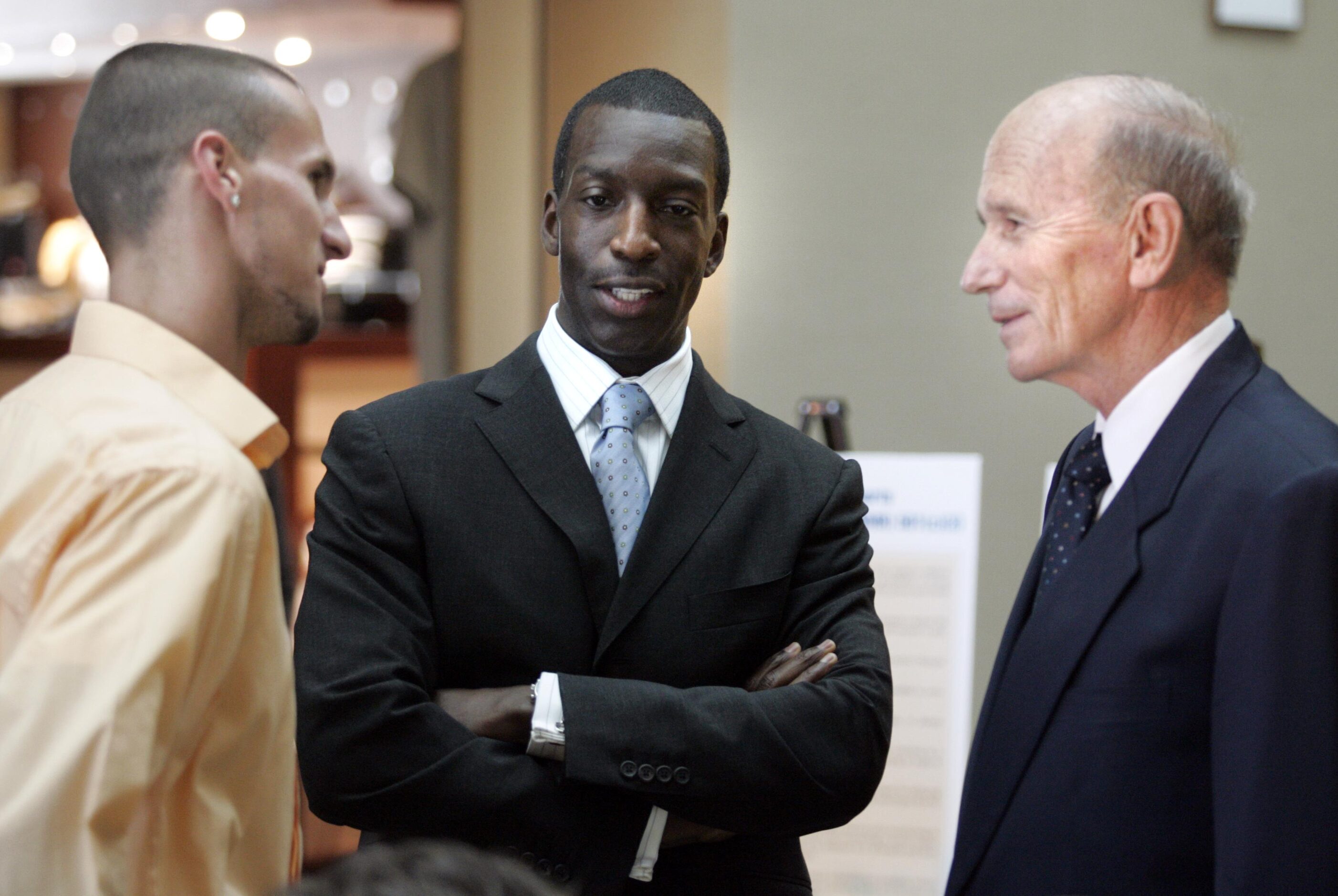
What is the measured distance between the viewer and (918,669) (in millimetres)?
3301

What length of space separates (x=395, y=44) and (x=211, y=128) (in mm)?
7003

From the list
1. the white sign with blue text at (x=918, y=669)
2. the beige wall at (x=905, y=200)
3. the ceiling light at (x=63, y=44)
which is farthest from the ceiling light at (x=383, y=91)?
the white sign with blue text at (x=918, y=669)

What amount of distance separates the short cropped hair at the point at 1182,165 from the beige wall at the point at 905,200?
1.85 meters

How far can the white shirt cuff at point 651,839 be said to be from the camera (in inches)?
71.1

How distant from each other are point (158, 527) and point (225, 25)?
722cm

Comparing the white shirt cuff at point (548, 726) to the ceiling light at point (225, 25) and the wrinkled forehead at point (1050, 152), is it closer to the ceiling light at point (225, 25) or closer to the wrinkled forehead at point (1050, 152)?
the wrinkled forehead at point (1050, 152)

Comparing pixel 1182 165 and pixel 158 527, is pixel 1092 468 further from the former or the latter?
pixel 158 527

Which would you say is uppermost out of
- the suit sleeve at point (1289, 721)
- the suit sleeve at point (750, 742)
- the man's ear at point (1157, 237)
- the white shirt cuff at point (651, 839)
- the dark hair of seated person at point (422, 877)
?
the man's ear at point (1157, 237)

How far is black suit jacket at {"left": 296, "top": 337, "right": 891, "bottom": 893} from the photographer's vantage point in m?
1.76

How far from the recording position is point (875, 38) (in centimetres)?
377

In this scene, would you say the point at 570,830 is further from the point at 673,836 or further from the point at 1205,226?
the point at 1205,226

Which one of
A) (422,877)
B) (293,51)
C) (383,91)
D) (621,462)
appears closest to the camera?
(422,877)

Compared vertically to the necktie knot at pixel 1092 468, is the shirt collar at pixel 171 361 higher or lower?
higher

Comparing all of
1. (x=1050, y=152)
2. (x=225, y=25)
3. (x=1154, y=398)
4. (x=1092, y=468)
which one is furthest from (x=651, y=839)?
(x=225, y=25)
